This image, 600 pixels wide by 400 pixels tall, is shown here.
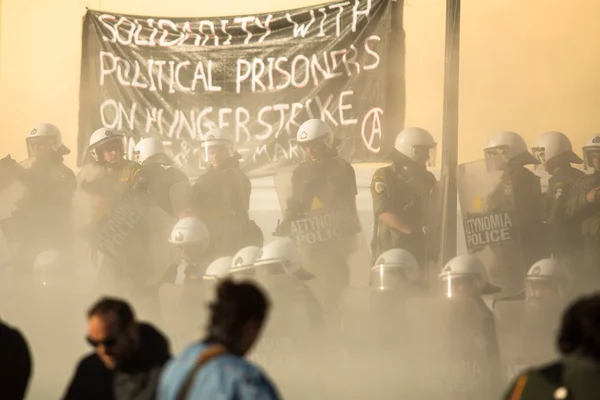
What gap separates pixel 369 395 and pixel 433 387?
455 mm

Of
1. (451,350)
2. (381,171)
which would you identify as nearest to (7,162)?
(381,171)

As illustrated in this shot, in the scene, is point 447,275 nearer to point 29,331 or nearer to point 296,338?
point 296,338

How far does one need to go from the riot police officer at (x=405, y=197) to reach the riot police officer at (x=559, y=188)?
840 mm

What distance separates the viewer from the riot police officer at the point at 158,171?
29.0 feet

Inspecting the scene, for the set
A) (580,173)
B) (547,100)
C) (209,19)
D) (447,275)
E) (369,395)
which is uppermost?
(209,19)

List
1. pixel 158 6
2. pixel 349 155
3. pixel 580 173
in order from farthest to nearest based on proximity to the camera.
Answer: pixel 158 6
pixel 349 155
pixel 580 173

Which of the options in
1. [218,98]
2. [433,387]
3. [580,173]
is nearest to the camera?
[433,387]

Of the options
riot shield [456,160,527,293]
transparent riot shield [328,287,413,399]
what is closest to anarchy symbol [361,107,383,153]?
riot shield [456,160,527,293]

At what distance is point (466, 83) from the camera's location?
346 inches

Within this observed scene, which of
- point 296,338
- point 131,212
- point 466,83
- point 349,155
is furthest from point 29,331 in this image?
point 466,83

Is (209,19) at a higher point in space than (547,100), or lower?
higher

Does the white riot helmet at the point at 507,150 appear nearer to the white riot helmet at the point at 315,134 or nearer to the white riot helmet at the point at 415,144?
the white riot helmet at the point at 415,144

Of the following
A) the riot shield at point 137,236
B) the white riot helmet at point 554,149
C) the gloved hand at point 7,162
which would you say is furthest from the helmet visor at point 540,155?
the gloved hand at point 7,162

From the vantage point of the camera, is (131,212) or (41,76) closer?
(131,212)
